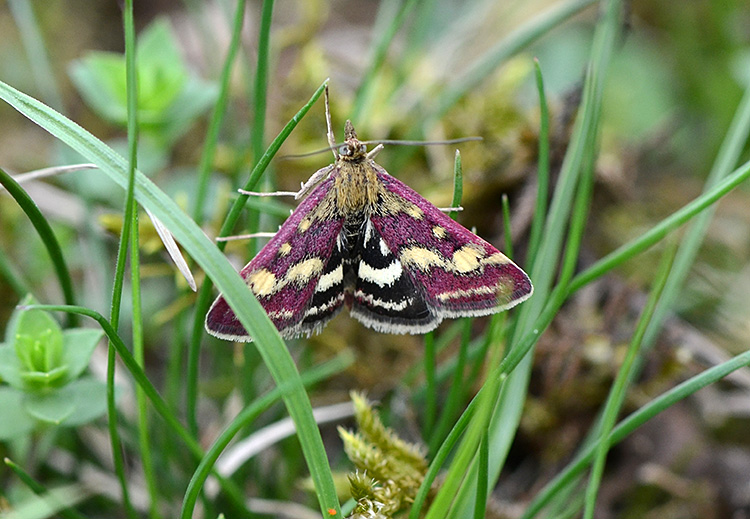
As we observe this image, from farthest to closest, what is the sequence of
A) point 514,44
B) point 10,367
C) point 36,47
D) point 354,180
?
1. point 36,47
2. point 514,44
3. point 354,180
4. point 10,367

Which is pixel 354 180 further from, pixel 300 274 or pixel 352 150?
pixel 300 274

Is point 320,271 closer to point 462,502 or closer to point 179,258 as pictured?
point 179,258

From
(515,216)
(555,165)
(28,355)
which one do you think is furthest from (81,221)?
(555,165)

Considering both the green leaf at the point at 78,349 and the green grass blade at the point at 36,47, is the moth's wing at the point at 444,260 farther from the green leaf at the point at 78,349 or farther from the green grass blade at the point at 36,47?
the green grass blade at the point at 36,47

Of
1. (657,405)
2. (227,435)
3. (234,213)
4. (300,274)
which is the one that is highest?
(234,213)

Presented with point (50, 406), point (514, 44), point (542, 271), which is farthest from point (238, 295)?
point (514, 44)
